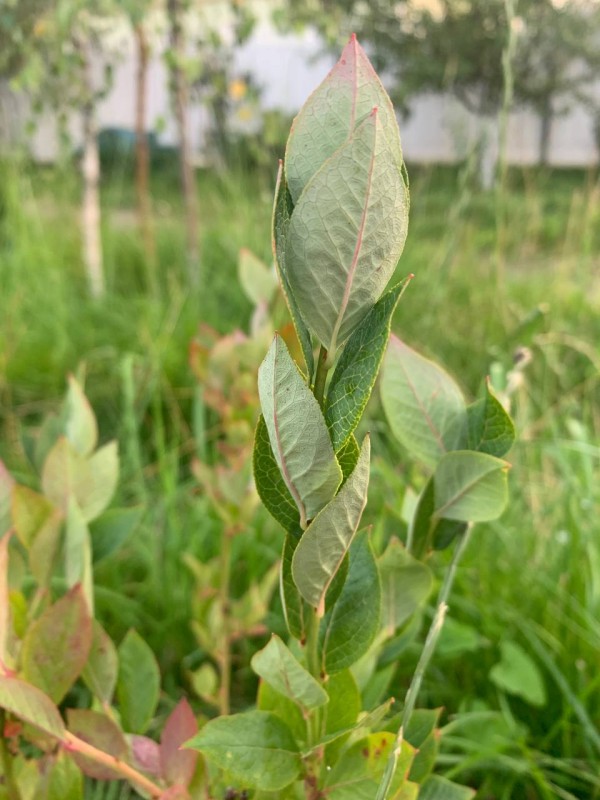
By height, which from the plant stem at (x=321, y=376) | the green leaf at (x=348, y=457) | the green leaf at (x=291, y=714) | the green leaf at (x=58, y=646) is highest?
the plant stem at (x=321, y=376)

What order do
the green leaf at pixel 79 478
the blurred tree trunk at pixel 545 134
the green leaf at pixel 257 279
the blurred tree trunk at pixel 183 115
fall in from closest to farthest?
the green leaf at pixel 79 478 → the green leaf at pixel 257 279 → the blurred tree trunk at pixel 183 115 → the blurred tree trunk at pixel 545 134

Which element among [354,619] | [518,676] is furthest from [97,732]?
[518,676]

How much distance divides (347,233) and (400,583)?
19 centimetres

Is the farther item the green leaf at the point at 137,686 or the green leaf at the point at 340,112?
the green leaf at the point at 137,686

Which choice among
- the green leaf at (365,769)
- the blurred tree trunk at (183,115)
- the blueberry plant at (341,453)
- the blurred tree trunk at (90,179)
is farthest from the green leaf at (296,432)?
the blurred tree trunk at (90,179)

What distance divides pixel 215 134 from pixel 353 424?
13.3 ft

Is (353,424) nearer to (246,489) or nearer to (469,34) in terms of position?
(246,489)

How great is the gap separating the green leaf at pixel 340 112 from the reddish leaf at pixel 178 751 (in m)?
0.24

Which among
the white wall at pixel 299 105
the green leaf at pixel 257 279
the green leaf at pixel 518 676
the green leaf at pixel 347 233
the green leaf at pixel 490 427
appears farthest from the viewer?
the white wall at pixel 299 105

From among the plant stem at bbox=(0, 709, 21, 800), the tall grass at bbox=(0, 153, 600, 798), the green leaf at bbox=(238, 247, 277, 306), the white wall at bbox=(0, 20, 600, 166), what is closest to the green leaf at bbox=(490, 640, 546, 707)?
the tall grass at bbox=(0, 153, 600, 798)

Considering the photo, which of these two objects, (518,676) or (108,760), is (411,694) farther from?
(518,676)

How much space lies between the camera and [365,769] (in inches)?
11.1

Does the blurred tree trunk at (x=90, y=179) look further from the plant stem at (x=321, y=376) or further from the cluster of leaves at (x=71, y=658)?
the plant stem at (x=321, y=376)

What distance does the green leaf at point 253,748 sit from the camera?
27 centimetres
